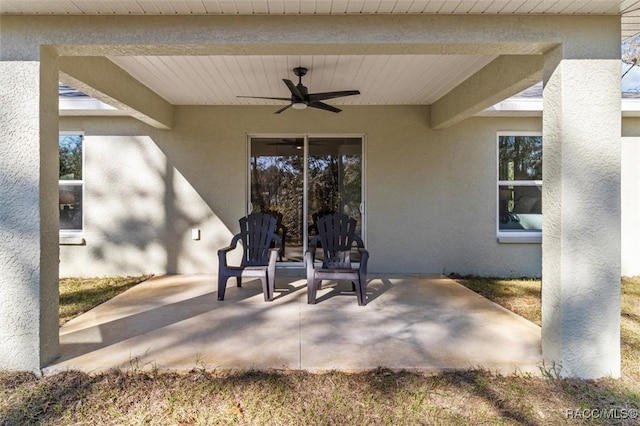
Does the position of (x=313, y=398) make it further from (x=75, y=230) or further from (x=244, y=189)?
(x=75, y=230)

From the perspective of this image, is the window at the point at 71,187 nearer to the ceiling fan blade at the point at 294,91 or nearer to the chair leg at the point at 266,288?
the chair leg at the point at 266,288

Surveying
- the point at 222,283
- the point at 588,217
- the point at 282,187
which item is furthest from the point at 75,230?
the point at 588,217

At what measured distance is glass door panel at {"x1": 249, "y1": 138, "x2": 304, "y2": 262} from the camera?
5902 mm

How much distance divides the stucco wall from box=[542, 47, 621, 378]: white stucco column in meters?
3.21

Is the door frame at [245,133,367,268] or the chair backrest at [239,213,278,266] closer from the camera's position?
the chair backrest at [239,213,278,266]

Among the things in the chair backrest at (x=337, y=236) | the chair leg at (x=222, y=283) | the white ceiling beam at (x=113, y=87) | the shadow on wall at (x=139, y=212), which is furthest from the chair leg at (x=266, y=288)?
the white ceiling beam at (x=113, y=87)

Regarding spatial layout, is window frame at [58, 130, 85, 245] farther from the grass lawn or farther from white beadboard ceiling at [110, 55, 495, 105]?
the grass lawn

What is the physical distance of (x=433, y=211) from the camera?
5852mm

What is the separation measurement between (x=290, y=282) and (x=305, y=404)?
3105 millimetres

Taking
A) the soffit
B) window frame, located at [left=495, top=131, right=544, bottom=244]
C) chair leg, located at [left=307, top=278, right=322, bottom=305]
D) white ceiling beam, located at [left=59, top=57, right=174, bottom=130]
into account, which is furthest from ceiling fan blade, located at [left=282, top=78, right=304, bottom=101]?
window frame, located at [left=495, top=131, right=544, bottom=244]

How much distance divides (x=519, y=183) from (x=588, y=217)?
12.0ft

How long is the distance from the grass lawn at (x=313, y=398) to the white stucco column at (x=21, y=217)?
24 centimetres

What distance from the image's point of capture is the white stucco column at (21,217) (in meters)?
2.63

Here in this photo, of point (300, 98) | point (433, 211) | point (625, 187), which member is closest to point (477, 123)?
point (433, 211)
